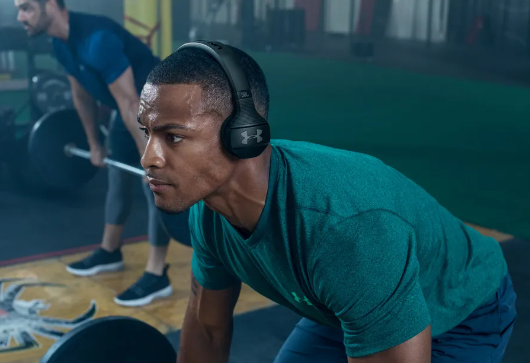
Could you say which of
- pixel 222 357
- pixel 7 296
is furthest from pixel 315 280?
pixel 7 296

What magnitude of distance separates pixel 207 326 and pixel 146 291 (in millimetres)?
1191

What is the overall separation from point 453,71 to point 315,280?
282 cm

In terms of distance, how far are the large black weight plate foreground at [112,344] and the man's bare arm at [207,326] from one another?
0.27 m

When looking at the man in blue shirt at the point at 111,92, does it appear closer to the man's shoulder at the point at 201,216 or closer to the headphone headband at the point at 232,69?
the man's shoulder at the point at 201,216

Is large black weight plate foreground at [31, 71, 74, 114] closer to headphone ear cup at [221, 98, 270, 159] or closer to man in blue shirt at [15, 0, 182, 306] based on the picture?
man in blue shirt at [15, 0, 182, 306]

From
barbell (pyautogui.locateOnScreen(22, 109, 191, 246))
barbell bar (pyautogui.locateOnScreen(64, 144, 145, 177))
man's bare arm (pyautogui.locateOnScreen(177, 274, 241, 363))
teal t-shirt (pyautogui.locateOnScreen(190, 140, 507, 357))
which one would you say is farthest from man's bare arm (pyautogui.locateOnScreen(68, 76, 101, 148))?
teal t-shirt (pyautogui.locateOnScreen(190, 140, 507, 357))

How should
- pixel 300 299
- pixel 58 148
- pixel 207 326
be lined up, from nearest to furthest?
1. pixel 300 299
2. pixel 207 326
3. pixel 58 148

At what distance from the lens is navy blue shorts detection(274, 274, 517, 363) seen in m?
1.03

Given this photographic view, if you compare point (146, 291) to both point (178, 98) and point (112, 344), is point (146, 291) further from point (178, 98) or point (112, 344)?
point (178, 98)

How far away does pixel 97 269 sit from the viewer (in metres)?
2.46

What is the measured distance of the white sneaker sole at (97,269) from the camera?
2441 millimetres

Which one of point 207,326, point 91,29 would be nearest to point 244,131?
point 207,326

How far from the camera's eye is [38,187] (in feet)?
11.1

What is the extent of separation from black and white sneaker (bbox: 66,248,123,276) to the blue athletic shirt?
0.55 metres
